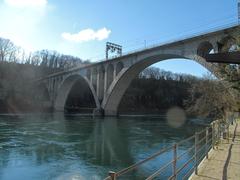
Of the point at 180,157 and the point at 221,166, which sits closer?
the point at 180,157

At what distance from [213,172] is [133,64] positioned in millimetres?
40273

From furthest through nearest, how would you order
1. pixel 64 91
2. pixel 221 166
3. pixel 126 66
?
1. pixel 64 91
2. pixel 126 66
3. pixel 221 166

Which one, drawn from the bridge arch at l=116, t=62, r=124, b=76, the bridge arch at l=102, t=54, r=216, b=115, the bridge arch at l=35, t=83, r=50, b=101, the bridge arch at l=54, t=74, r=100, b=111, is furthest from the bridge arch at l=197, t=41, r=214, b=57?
the bridge arch at l=35, t=83, r=50, b=101

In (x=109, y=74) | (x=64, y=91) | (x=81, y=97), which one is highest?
(x=109, y=74)

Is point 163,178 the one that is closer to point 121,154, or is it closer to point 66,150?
point 121,154

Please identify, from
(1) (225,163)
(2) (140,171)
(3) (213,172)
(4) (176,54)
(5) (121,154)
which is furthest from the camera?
(4) (176,54)

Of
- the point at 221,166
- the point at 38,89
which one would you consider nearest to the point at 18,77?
the point at 38,89

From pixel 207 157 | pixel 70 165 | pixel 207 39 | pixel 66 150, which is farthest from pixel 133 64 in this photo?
pixel 207 157

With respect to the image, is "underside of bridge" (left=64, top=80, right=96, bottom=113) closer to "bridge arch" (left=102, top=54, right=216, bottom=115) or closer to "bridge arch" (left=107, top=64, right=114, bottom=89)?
"bridge arch" (left=102, top=54, right=216, bottom=115)

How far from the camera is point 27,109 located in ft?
240

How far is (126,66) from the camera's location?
162ft

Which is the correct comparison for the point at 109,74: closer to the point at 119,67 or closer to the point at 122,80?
the point at 119,67

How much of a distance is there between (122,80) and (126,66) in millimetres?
3757

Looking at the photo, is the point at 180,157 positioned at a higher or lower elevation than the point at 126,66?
lower
